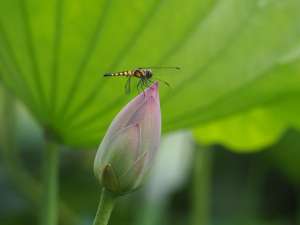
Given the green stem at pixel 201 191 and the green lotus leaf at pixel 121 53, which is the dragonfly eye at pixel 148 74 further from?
the green stem at pixel 201 191

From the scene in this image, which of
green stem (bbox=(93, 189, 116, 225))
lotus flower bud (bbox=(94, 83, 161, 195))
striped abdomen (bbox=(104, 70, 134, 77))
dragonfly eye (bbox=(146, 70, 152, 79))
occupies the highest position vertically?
striped abdomen (bbox=(104, 70, 134, 77))

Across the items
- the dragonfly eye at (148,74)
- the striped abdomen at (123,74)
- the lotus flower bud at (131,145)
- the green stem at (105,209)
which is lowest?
the green stem at (105,209)

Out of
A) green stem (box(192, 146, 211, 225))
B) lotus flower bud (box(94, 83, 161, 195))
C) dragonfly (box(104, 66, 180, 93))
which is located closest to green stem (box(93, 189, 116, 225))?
lotus flower bud (box(94, 83, 161, 195))

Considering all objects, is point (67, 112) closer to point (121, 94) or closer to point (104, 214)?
point (121, 94)

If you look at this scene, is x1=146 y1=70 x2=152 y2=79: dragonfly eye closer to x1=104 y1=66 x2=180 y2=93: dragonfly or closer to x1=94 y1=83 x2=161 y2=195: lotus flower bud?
x1=104 y1=66 x2=180 y2=93: dragonfly

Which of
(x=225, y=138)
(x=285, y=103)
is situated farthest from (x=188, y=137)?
(x=285, y=103)

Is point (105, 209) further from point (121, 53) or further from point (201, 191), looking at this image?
point (201, 191)

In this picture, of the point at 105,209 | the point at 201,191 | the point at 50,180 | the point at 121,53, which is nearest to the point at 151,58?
the point at 121,53

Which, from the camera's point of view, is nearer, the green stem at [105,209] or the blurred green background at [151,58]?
the green stem at [105,209]

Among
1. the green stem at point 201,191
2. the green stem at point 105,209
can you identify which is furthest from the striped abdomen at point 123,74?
the green stem at point 201,191
